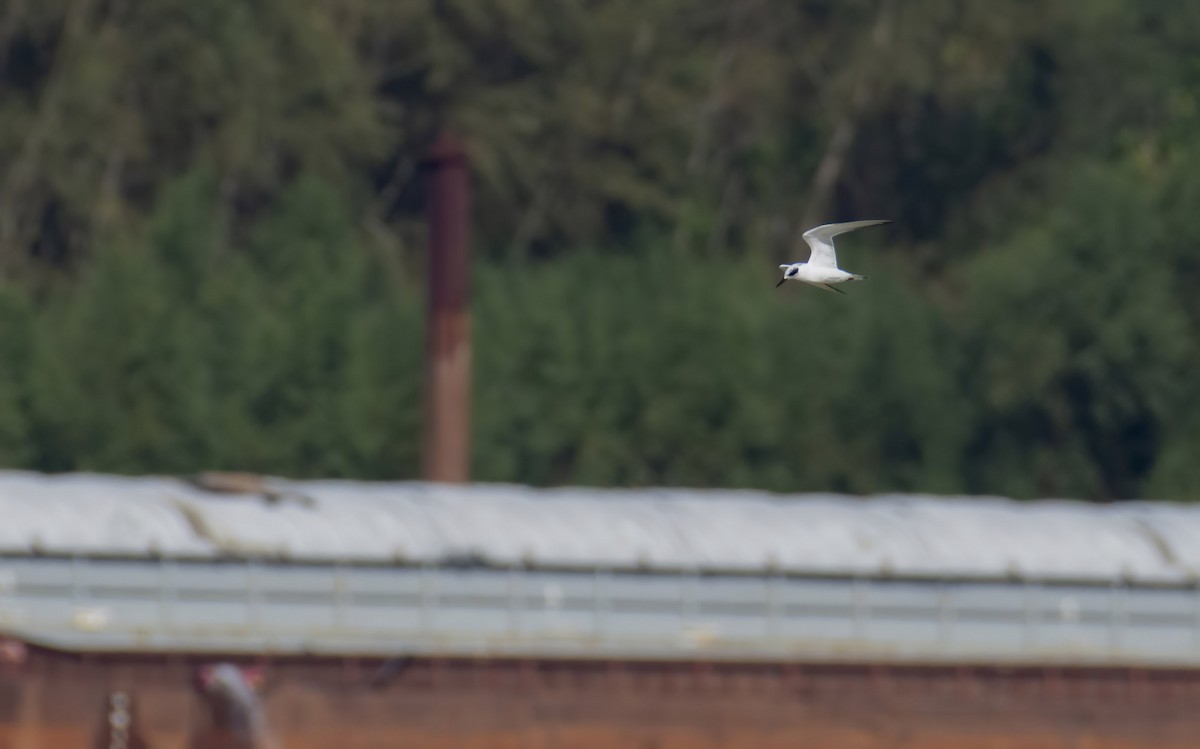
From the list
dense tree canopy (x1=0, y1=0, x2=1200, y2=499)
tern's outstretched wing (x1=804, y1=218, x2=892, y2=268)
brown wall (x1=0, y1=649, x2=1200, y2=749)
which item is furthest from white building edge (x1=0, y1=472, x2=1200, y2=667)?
dense tree canopy (x1=0, y1=0, x2=1200, y2=499)

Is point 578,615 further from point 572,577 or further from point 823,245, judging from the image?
point 823,245

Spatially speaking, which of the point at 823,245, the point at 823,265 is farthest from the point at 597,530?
the point at 823,265

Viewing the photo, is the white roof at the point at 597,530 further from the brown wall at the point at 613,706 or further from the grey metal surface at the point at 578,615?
the brown wall at the point at 613,706

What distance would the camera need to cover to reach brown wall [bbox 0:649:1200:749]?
34719 millimetres

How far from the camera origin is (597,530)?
3906 cm

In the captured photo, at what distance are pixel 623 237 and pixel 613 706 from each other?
2125 inches

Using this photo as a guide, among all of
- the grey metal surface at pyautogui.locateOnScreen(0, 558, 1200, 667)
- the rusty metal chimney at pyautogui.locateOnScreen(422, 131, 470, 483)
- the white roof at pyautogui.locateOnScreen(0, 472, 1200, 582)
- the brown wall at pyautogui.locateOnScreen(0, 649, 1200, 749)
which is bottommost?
the brown wall at pyautogui.locateOnScreen(0, 649, 1200, 749)

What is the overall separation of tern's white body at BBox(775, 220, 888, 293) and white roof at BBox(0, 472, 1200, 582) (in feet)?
50.5

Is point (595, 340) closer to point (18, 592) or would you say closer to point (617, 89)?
point (617, 89)

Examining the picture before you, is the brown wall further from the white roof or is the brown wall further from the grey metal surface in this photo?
the white roof

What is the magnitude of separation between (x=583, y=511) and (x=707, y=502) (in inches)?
100

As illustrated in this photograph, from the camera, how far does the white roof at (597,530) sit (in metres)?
36.7

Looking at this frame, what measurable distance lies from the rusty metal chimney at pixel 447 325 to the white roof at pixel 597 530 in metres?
10.9

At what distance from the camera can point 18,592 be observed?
35.6 m
